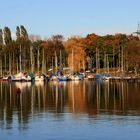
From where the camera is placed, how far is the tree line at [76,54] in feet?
476

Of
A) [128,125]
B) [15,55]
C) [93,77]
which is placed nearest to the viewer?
[128,125]

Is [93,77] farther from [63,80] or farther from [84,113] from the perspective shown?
[84,113]

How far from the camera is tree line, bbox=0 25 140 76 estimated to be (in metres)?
145

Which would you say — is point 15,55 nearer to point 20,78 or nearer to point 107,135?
point 20,78

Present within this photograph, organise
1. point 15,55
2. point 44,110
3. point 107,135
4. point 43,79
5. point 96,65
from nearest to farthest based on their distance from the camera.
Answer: point 107,135 → point 44,110 → point 43,79 → point 96,65 → point 15,55

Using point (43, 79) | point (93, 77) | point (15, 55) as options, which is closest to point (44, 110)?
point (43, 79)

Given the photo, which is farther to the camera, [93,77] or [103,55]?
[103,55]

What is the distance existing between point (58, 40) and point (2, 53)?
20.2 meters

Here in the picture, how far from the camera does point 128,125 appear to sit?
3319 centimetres

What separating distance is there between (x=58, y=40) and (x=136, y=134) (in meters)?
142

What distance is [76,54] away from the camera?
15062 centimetres

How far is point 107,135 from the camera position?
29188 millimetres

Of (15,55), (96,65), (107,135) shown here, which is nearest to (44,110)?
(107,135)

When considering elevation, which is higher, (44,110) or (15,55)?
(15,55)
